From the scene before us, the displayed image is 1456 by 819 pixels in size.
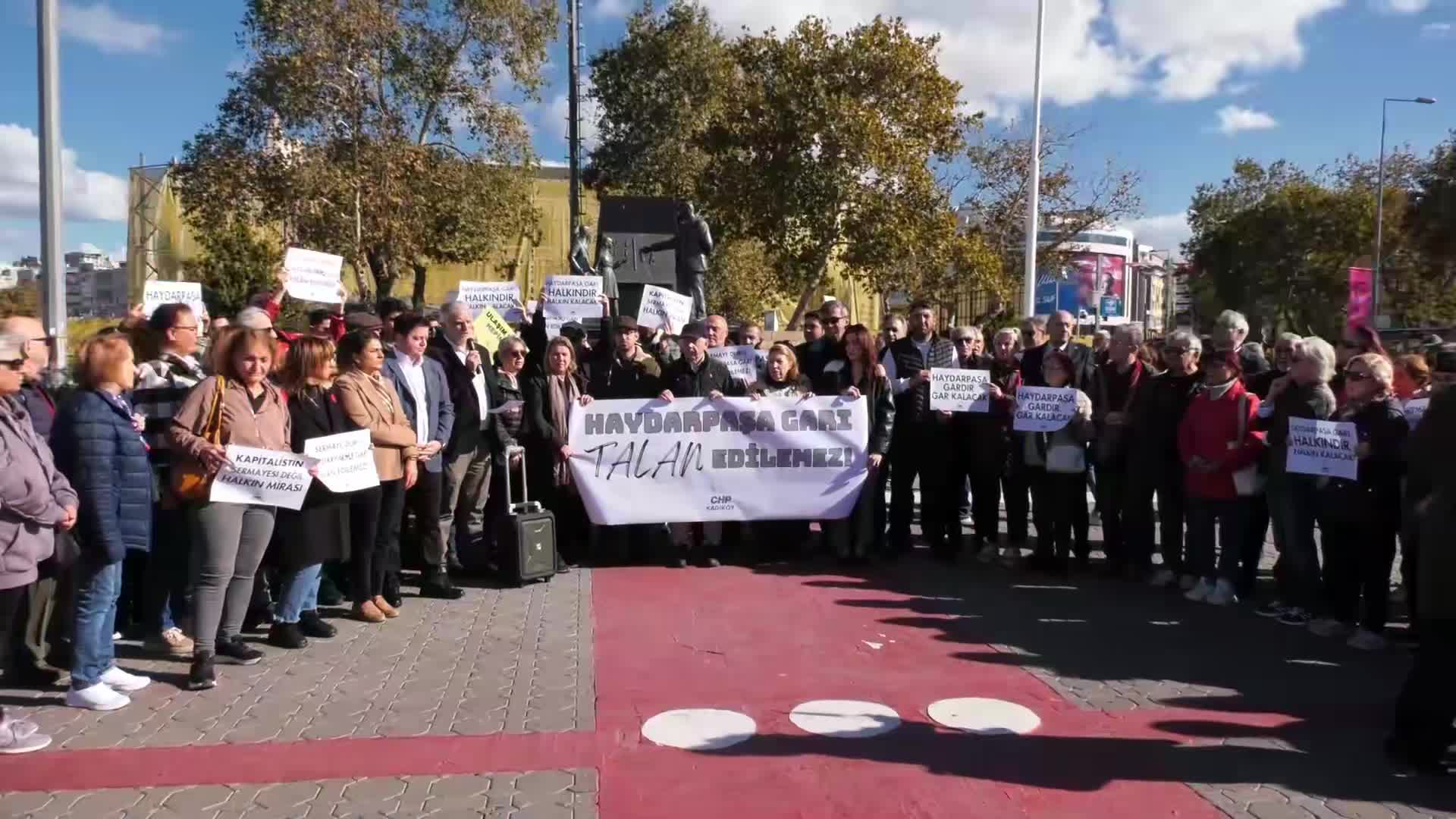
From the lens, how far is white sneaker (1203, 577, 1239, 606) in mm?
7332

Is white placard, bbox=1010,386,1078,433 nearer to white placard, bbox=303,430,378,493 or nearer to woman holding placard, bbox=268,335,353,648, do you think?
white placard, bbox=303,430,378,493

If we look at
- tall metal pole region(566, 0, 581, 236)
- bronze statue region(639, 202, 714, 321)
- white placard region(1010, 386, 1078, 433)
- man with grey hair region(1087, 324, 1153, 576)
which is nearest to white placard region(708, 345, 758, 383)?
white placard region(1010, 386, 1078, 433)

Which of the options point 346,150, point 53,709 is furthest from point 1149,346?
point 346,150

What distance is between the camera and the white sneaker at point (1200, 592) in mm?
7441

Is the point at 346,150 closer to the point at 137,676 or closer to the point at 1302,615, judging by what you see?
the point at 137,676

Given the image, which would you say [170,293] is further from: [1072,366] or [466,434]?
[1072,366]

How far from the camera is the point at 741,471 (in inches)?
331

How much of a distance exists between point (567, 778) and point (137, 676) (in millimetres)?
2676

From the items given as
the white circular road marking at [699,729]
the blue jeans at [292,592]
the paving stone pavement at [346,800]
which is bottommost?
the paving stone pavement at [346,800]

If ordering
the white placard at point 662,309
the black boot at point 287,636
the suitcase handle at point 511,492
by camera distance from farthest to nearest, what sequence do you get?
the white placard at point 662,309 → the suitcase handle at point 511,492 → the black boot at point 287,636

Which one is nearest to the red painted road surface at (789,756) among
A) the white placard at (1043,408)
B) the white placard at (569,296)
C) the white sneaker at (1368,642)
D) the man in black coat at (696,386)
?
the white sneaker at (1368,642)

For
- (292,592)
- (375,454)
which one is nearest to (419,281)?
(375,454)

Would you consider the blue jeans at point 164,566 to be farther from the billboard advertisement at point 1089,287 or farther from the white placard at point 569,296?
the billboard advertisement at point 1089,287

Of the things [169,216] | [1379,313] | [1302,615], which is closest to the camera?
[1302,615]
